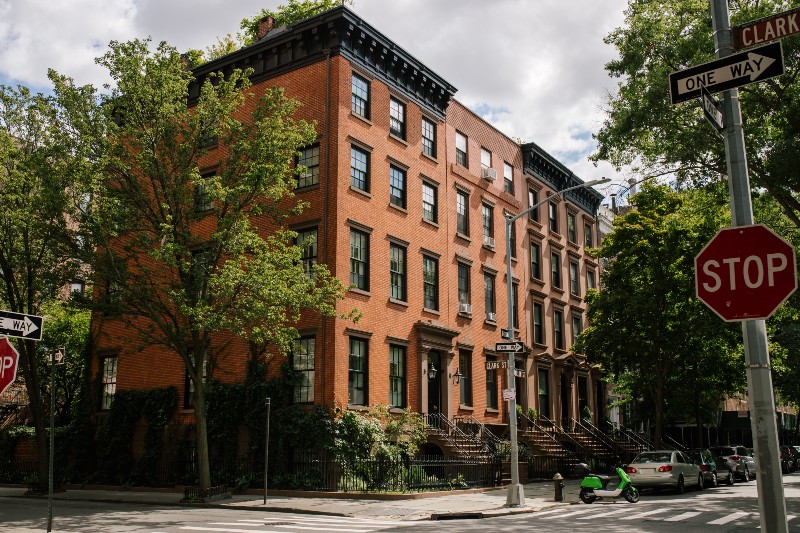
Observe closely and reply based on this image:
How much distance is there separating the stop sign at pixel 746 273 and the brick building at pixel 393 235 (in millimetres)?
16784

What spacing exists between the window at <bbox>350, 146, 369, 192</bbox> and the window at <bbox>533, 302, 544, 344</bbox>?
14641mm

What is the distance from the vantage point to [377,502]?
68.5 ft

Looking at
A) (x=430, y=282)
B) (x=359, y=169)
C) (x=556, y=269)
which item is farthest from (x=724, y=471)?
(x=359, y=169)

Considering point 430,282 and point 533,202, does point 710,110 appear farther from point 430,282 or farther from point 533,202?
point 533,202

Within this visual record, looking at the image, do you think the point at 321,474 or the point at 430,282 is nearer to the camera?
the point at 321,474

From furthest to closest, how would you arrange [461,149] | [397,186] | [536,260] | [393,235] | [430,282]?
1. [536,260]
2. [461,149]
3. [430,282]
4. [397,186]
5. [393,235]

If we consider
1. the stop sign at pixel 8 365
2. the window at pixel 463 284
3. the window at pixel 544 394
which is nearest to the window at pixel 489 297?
the window at pixel 463 284

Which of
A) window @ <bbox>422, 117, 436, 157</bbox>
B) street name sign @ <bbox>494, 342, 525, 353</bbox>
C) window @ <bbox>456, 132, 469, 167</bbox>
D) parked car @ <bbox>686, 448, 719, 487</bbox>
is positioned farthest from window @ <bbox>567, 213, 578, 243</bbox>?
street name sign @ <bbox>494, 342, 525, 353</bbox>

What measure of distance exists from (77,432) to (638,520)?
72.9ft

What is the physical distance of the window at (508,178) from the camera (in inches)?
1479

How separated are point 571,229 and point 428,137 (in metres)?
15.7

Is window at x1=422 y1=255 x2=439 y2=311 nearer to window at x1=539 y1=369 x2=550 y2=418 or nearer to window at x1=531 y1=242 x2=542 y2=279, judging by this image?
window at x1=531 y1=242 x2=542 y2=279

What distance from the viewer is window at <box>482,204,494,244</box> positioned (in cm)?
3522

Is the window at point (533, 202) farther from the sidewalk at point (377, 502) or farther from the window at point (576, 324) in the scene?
the sidewalk at point (377, 502)
